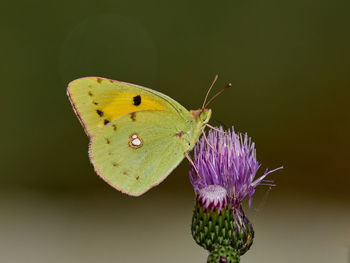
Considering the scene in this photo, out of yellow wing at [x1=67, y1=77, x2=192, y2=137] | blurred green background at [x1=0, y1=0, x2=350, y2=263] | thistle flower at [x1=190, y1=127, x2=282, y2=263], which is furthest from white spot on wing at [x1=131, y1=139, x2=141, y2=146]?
blurred green background at [x1=0, y1=0, x2=350, y2=263]

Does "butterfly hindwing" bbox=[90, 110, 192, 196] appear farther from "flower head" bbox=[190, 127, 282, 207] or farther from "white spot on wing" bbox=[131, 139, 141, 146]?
"flower head" bbox=[190, 127, 282, 207]

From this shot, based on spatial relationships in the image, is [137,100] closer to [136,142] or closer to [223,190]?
[136,142]

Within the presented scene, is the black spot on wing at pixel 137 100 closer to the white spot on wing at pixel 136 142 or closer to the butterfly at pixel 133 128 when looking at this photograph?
the butterfly at pixel 133 128

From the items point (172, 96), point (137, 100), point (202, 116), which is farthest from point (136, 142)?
point (172, 96)

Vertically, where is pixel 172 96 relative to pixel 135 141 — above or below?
below

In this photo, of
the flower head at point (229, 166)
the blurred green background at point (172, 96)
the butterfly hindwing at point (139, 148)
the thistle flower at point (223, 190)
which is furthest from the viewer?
the blurred green background at point (172, 96)

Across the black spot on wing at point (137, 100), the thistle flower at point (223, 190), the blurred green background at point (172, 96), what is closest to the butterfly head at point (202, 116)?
the thistle flower at point (223, 190)
